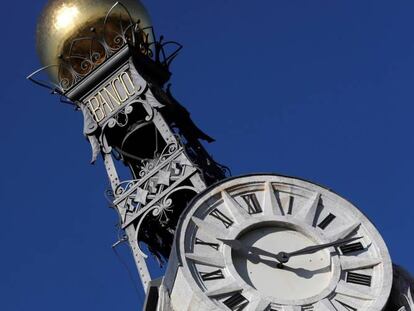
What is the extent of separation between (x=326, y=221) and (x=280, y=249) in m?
0.96

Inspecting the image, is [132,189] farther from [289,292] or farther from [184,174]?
[289,292]

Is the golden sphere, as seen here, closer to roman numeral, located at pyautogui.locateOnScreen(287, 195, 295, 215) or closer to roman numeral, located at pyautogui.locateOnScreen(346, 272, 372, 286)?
roman numeral, located at pyautogui.locateOnScreen(287, 195, 295, 215)

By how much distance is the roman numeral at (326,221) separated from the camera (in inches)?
978

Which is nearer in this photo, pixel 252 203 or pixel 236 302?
pixel 236 302

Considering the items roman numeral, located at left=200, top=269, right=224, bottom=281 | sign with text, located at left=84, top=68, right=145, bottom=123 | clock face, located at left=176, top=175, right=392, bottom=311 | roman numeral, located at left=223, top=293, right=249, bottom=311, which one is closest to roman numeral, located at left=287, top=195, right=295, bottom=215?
clock face, located at left=176, top=175, right=392, bottom=311

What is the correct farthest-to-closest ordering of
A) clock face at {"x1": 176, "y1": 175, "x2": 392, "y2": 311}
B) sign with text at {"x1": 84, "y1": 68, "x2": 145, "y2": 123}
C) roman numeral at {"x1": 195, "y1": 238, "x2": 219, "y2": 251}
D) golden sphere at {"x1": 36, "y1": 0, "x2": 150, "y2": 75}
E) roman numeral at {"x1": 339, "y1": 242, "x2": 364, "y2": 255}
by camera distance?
golden sphere at {"x1": 36, "y1": 0, "x2": 150, "y2": 75}
sign with text at {"x1": 84, "y1": 68, "x2": 145, "y2": 123}
roman numeral at {"x1": 339, "y1": 242, "x2": 364, "y2": 255}
roman numeral at {"x1": 195, "y1": 238, "x2": 219, "y2": 251}
clock face at {"x1": 176, "y1": 175, "x2": 392, "y2": 311}

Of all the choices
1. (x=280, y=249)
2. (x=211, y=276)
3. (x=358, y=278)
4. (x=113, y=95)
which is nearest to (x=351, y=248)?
(x=358, y=278)

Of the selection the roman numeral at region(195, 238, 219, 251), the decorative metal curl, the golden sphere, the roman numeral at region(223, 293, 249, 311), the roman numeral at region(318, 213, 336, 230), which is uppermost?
the golden sphere

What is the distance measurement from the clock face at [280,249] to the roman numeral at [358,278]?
0.02m

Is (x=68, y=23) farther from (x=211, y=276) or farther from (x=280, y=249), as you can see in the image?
(x=211, y=276)

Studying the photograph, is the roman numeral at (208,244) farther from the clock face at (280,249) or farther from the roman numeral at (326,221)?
the roman numeral at (326,221)

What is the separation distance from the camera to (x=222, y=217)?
2456 cm

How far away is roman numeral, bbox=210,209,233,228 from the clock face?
0.6 inches

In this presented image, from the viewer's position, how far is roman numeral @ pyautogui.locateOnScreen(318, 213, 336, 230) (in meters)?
24.8
